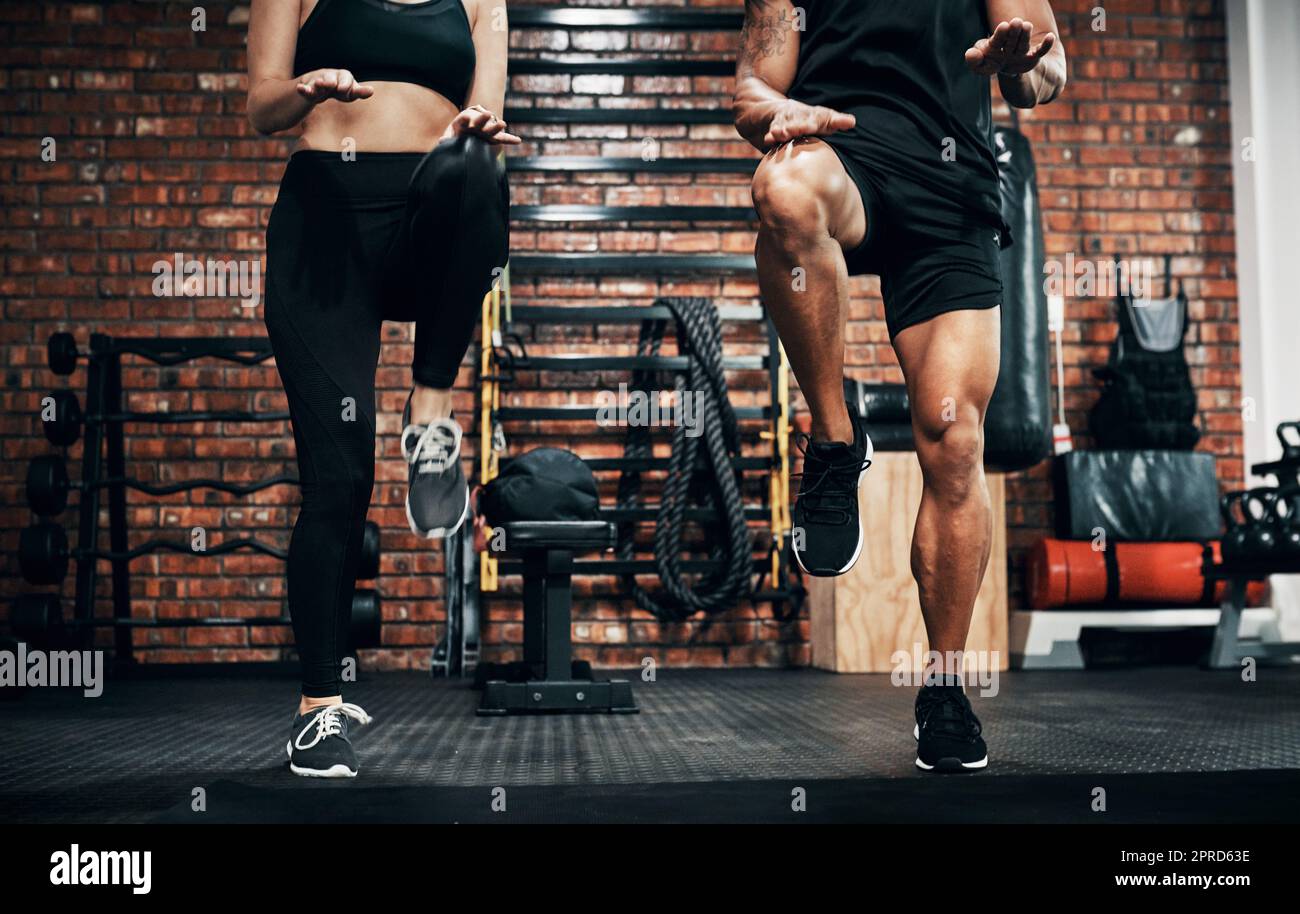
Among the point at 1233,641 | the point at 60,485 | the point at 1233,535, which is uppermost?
the point at 60,485

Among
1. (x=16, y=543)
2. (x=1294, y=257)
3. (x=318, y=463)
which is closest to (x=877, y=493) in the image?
(x=1294, y=257)

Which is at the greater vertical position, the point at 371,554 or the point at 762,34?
the point at 762,34

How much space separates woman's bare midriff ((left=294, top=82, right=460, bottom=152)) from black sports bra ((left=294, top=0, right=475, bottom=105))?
0.03m

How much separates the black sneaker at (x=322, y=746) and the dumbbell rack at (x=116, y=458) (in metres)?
2.11

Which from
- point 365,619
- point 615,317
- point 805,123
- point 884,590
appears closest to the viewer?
point 805,123

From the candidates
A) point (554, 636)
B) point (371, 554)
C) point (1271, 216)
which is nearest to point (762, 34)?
point (554, 636)

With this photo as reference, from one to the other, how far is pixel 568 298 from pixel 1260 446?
2.95 metres

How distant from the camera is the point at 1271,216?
16.9 feet

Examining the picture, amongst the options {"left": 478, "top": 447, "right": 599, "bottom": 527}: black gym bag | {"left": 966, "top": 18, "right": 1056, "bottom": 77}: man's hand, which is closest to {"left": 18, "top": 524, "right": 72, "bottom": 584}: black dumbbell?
{"left": 478, "top": 447, "right": 599, "bottom": 527}: black gym bag

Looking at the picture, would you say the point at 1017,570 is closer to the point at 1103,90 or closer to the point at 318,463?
the point at 1103,90

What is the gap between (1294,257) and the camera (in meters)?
5.13

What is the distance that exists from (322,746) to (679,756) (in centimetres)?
67

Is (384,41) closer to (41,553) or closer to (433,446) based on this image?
(433,446)

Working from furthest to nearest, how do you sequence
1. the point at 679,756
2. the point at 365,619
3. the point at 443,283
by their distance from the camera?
1. the point at 365,619
2. the point at 679,756
3. the point at 443,283
